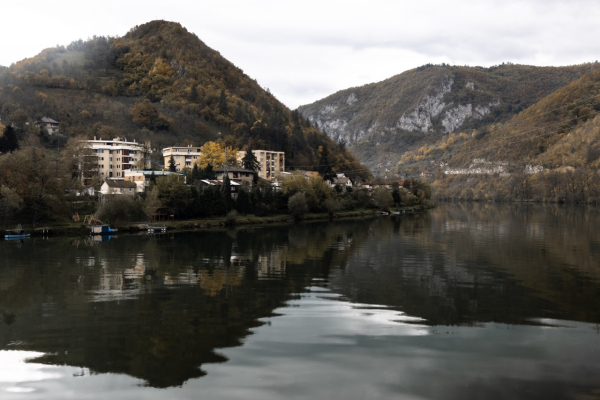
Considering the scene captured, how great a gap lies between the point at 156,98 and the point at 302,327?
149776 millimetres

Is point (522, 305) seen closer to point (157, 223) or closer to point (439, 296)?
point (439, 296)

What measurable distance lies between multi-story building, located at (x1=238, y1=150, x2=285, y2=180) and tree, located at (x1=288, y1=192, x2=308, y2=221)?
32.2m

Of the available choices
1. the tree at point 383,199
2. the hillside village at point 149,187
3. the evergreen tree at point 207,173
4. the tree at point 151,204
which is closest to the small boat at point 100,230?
the hillside village at point 149,187

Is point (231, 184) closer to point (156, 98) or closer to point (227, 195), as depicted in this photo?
point (227, 195)

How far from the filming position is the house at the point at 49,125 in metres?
105

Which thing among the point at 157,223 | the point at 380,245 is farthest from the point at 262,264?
the point at 157,223

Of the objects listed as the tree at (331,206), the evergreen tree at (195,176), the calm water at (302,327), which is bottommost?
the calm water at (302,327)

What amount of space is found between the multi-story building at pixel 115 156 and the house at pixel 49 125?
57.7ft

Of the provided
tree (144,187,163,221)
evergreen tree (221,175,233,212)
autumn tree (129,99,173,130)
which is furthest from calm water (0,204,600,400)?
autumn tree (129,99,173,130)

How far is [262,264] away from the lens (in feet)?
107

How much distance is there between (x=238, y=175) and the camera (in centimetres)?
8869

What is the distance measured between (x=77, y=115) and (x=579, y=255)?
118 m

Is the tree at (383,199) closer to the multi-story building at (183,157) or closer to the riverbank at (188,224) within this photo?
the riverbank at (188,224)

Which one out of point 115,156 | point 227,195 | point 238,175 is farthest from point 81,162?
point 238,175
